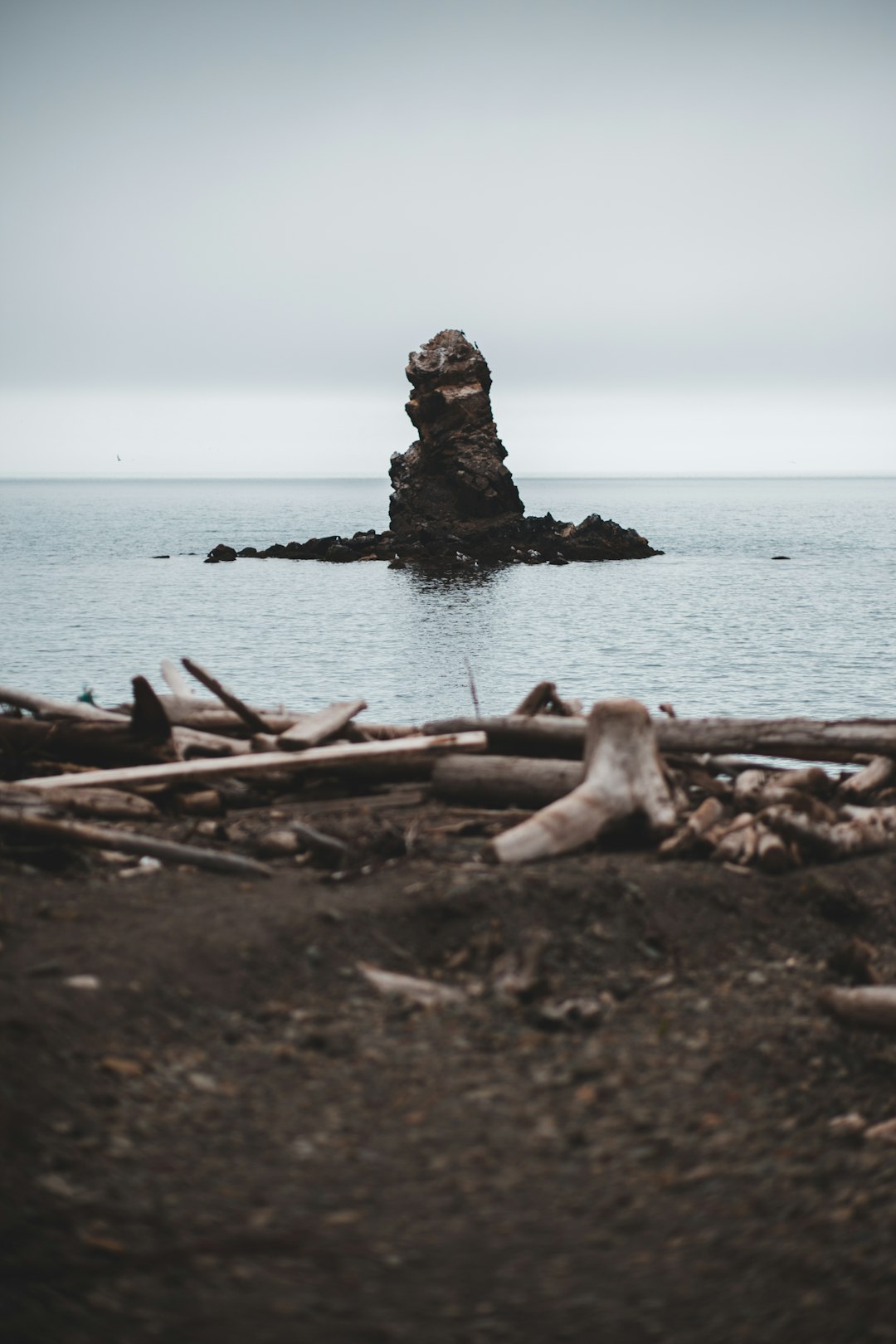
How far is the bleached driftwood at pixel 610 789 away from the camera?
22.8 ft

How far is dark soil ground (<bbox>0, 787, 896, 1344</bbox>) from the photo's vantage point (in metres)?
3.31

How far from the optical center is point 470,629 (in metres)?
47.0

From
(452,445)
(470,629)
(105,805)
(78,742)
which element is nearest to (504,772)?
(105,805)

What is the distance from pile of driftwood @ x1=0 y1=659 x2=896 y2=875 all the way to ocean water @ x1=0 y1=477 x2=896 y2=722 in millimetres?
17487

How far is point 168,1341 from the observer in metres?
3.05

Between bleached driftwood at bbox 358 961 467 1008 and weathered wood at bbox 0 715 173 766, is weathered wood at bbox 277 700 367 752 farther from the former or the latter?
bleached driftwood at bbox 358 961 467 1008

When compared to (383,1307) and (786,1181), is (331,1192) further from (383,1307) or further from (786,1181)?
(786,1181)

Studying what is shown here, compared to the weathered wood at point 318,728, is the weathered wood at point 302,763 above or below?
below

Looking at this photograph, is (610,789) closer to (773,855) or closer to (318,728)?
(773,855)

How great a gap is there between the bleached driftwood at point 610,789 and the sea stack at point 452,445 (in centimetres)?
7189

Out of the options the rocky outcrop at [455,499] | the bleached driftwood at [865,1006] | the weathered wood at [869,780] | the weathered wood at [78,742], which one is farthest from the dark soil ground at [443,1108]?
the rocky outcrop at [455,499]

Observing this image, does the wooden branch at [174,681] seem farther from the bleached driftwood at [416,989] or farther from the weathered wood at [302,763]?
the bleached driftwood at [416,989]

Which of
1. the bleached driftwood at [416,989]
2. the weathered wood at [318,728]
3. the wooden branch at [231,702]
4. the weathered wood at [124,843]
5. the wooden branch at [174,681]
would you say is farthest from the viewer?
the wooden branch at [174,681]

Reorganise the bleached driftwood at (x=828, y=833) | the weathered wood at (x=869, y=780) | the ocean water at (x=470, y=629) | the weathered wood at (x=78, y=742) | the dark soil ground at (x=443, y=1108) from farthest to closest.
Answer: the ocean water at (x=470, y=629), the weathered wood at (x=78, y=742), the weathered wood at (x=869, y=780), the bleached driftwood at (x=828, y=833), the dark soil ground at (x=443, y=1108)
